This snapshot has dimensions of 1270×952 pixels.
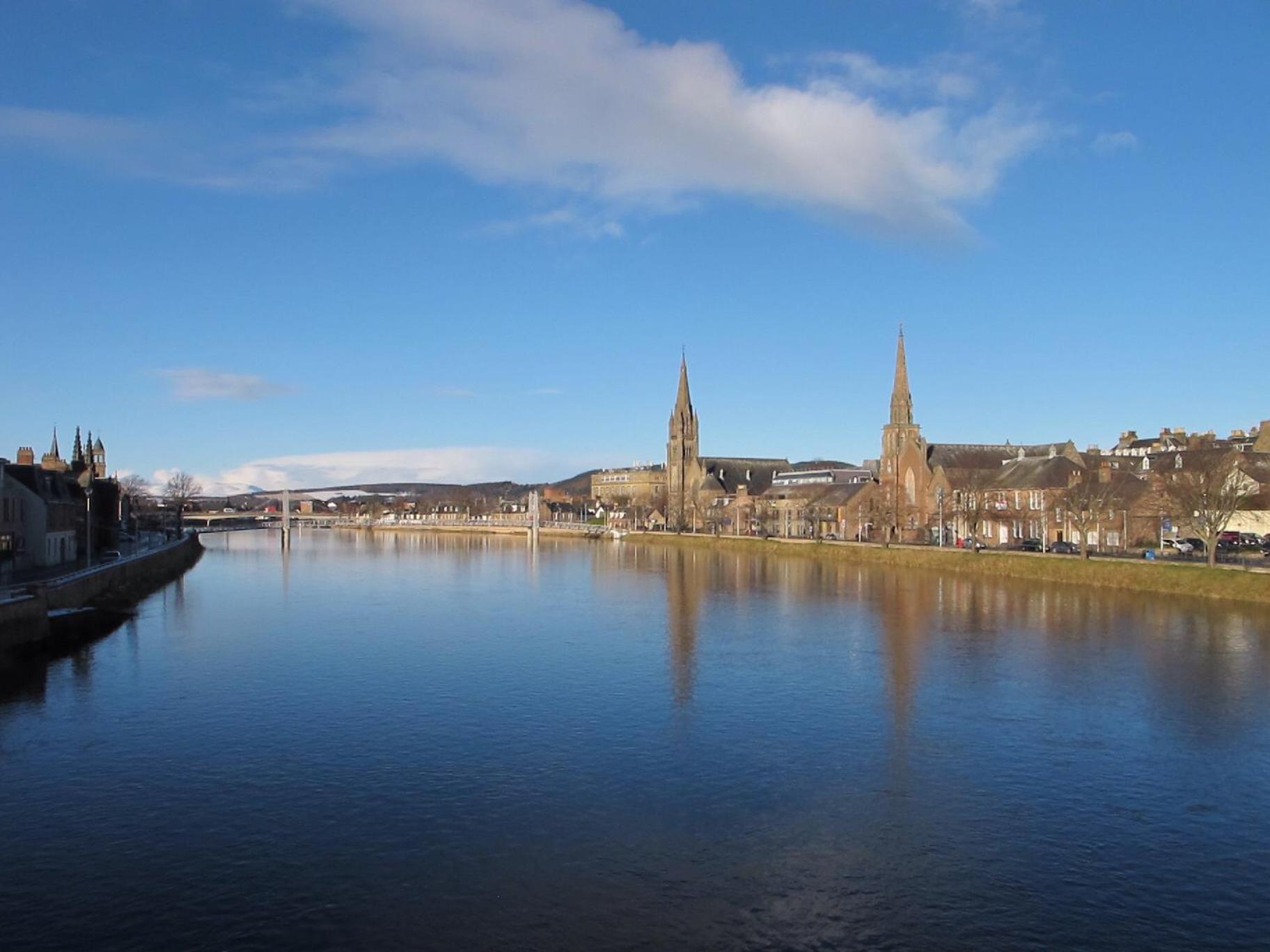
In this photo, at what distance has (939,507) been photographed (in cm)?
7775

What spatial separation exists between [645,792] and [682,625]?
71.3 ft

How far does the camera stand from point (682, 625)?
1519 inches

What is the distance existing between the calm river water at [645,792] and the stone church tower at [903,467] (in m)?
50.4

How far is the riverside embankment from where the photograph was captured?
30438 millimetres

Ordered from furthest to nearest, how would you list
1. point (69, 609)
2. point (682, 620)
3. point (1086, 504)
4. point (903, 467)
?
point (903, 467) < point (1086, 504) < point (682, 620) < point (69, 609)

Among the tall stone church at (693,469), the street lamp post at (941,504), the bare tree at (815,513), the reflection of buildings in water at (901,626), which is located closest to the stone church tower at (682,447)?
the tall stone church at (693,469)

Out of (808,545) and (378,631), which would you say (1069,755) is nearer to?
(378,631)

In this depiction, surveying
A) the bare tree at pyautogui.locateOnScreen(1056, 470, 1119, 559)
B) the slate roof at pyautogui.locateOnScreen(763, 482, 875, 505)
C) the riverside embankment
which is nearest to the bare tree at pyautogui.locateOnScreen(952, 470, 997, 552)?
the bare tree at pyautogui.locateOnScreen(1056, 470, 1119, 559)

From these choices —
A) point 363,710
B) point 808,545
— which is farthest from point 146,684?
point 808,545

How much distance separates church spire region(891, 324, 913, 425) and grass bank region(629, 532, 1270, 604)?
19001 mm

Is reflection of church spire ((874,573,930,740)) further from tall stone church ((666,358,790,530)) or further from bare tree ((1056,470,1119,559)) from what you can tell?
tall stone church ((666,358,790,530))

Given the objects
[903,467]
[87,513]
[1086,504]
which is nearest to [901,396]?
[903,467]

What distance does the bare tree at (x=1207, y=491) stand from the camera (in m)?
47.4

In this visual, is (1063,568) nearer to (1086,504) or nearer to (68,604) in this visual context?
(1086,504)
